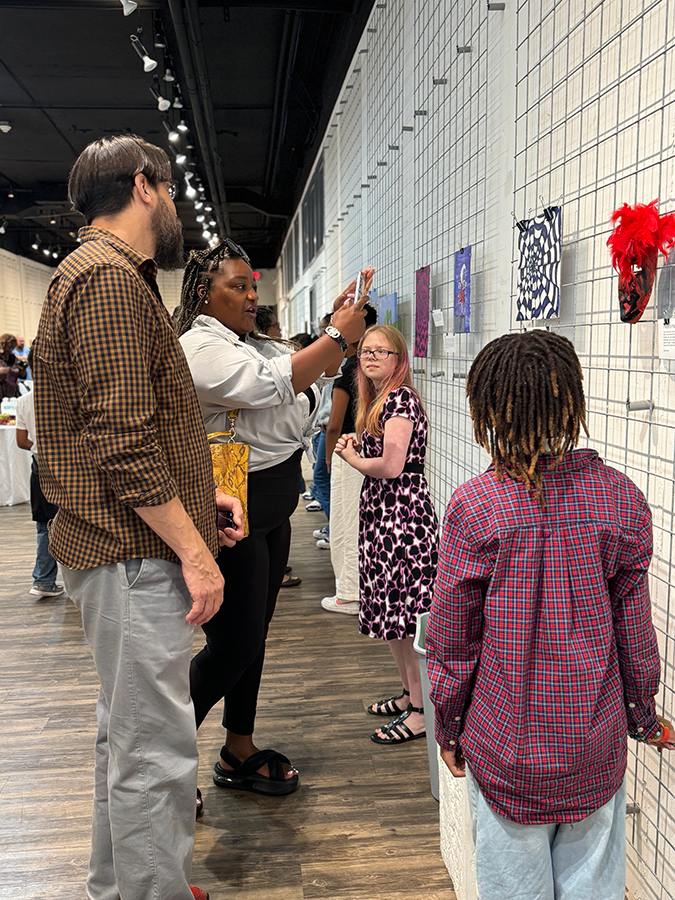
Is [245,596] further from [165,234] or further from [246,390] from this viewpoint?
[165,234]

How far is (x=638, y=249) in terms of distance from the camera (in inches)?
58.6

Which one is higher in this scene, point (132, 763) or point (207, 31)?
point (207, 31)

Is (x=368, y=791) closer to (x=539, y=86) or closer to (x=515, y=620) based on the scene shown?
(x=515, y=620)

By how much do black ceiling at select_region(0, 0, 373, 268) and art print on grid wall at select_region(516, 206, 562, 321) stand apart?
3869 millimetres

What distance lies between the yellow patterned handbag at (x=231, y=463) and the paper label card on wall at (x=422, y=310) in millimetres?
1898

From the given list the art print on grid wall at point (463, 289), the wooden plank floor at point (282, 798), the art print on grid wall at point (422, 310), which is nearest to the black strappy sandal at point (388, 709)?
the wooden plank floor at point (282, 798)

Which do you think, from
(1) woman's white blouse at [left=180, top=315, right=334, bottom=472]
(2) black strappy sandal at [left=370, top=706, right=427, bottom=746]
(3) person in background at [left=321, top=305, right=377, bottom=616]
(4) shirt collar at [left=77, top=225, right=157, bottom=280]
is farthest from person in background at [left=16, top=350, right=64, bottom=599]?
(4) shirt collar at [left=77, top=225, right=157, bottom=280]

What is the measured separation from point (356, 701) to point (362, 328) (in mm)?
1671

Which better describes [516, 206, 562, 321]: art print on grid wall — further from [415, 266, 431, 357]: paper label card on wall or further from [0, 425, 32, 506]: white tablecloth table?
[0, 425, 32, 506]: white tablecloth table

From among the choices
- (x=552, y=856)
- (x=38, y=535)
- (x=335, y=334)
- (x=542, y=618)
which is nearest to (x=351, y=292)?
(x=335, y=334)

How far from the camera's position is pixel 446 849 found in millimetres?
1905

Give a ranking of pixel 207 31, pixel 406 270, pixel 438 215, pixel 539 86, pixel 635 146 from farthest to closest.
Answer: pixel 207 31 < pixel 406 270 < pixel 438 215 < pixel 539 86 < pixel 635 146

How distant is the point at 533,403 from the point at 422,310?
2.57m

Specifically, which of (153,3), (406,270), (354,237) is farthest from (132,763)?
(153,3)
